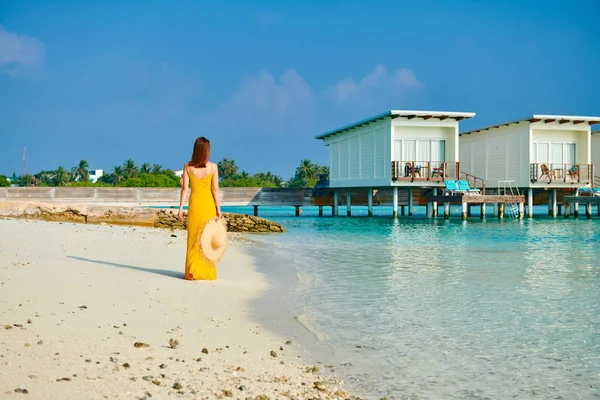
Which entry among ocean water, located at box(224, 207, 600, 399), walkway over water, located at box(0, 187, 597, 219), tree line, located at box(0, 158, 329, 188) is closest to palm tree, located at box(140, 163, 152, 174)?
tree line, located at box(0, 158, 329, 188)

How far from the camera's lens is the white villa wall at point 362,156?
119 ft

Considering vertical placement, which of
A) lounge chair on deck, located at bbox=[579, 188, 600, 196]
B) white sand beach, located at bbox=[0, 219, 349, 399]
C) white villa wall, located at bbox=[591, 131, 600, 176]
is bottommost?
white sand beach, located at bbox=[0, 219, 349, 399]

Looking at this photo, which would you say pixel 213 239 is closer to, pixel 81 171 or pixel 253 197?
pixel 253 197

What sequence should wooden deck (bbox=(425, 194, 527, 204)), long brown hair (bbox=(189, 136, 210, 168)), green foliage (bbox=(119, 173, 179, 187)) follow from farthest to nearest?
1. green foliage (bbox=(119, 173, 179, 187))
2. wooden deck (bbox=(425, 194, 527, 204))
3. long brown hair (bbox=(189, 136, 210, 168))

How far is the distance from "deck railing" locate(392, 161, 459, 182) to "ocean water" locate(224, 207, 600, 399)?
66.2 feet

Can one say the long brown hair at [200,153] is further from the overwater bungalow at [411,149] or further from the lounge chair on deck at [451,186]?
the lounge chair on deck at [451,186]

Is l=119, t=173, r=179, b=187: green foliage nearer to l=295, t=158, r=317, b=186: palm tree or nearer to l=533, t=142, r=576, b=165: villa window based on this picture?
l=295, t=158, r=317, b=186: palm tree

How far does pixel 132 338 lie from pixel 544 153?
36.5 meters

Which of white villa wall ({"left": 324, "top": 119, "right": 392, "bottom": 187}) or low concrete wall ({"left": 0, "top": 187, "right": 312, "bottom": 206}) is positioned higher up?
white villa wall ({"left": 324, "top": 119, "right": 392, "bottom": 187})

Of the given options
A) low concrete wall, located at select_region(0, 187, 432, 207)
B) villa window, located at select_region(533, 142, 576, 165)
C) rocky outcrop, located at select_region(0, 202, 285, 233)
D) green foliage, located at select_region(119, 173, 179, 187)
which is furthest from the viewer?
green foliage, located at select_region(119, 173, 179, 187)

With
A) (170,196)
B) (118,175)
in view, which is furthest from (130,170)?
(170,196)

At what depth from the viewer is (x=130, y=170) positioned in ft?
372

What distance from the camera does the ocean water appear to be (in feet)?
Result: 17.3

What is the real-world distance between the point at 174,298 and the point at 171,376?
3167 mm
